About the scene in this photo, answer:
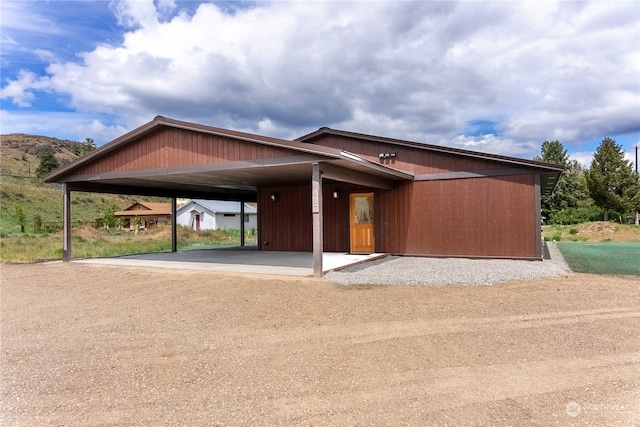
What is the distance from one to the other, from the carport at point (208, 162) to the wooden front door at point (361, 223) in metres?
1.04

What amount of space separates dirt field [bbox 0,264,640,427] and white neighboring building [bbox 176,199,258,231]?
29.6 metres

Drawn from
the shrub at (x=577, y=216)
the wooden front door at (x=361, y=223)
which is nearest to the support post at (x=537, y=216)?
the wooden front door at (x=361, y=223)

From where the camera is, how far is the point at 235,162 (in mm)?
8891

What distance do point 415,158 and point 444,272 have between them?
4.39 m

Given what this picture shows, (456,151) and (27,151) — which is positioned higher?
(27,151)

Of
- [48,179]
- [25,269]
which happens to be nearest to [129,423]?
[25,269]

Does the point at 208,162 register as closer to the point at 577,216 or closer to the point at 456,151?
the point at 456,151

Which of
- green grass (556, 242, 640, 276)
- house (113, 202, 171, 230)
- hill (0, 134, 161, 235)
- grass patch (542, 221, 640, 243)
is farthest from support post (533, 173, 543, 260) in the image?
house (113, 202, 171, 230)

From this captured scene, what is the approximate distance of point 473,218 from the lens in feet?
36.9

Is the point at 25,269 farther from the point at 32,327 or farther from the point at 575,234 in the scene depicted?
the point at 575,234

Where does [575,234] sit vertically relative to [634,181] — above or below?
below

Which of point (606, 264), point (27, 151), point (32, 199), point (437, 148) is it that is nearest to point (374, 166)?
point (437, 148)

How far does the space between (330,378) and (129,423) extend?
1.44m

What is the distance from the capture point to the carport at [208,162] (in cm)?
812
